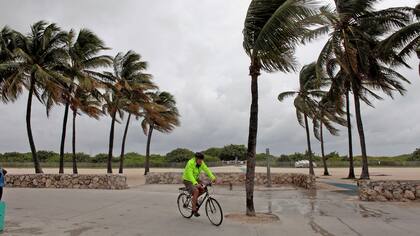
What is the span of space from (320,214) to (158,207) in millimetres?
4575

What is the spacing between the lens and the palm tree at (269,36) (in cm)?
952

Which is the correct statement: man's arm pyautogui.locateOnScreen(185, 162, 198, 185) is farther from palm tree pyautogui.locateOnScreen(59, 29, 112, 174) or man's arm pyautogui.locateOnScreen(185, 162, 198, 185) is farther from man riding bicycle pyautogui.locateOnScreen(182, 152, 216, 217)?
palm tree pyautogui.locateOnScreen(59, 29, 112, 174)

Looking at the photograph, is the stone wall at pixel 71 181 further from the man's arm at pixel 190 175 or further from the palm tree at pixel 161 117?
the palm tree at pixel 161 117

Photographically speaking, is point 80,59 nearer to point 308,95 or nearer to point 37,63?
point 37,63

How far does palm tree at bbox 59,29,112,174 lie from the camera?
907 inches

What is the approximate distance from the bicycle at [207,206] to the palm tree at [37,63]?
1315cm

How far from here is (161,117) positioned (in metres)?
34.5

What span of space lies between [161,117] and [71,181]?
15477mm

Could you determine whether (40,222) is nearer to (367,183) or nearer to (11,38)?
(367,183)

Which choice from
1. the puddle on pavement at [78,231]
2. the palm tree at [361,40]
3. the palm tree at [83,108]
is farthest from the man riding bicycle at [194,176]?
the palm tree at [83,108]

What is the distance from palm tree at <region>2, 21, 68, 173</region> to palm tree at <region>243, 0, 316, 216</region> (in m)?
13.3

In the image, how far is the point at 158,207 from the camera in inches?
474

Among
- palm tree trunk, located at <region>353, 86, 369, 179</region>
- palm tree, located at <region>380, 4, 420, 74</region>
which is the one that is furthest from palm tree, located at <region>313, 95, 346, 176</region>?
palm tree, located at <region>380, 4, 420, 74</region>

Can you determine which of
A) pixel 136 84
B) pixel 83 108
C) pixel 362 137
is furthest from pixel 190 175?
pixel 136 84
